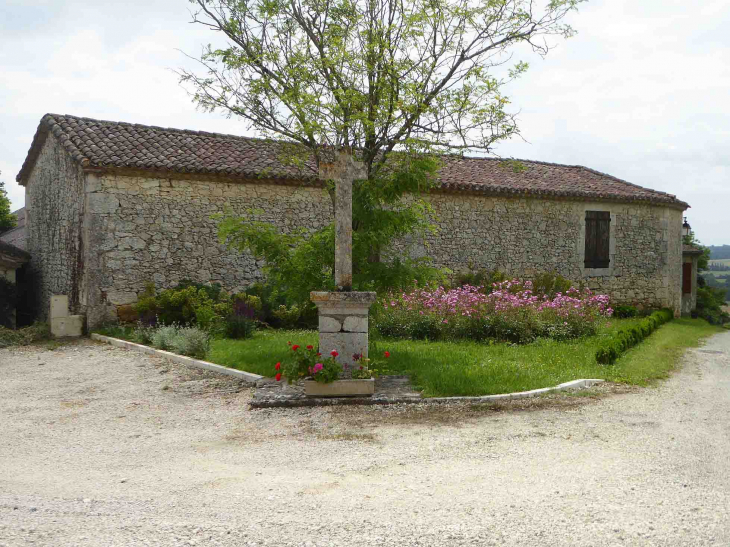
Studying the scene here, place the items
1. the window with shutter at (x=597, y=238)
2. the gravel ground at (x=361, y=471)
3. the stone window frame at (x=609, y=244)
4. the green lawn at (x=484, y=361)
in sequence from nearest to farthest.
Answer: the gravel ground at (x=361, y=471) < the green lawn at (x=484, y=361) < the stone window frame at (x=609, y=244) < the window with shutter at (x=597, y=238)

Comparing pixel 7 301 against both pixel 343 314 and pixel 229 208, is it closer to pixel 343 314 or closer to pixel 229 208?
pixel 229 208

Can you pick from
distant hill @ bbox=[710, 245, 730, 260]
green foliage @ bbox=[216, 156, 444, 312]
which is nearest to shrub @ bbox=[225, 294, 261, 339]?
green foliage @ bbox=[216, 156, 444, 312]

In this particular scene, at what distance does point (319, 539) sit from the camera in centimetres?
315

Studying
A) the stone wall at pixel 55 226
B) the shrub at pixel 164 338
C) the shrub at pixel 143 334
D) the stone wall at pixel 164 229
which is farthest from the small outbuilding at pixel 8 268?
the shrub at pixel 164 338

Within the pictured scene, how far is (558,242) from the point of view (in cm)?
1717

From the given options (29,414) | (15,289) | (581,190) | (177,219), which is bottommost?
(29,414)

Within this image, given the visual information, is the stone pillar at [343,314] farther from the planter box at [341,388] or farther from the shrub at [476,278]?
the shrub at [476,278]

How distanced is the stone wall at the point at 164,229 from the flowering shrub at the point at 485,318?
3927 millimetres

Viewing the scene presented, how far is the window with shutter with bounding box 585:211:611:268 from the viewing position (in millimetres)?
17688

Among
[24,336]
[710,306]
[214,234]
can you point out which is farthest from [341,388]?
[710,306]

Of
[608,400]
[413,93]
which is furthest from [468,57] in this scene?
[608,400]

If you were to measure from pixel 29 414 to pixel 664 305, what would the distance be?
1809cm

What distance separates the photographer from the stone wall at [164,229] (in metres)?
12.2

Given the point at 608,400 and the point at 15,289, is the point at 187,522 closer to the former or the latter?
the point at 608,400
